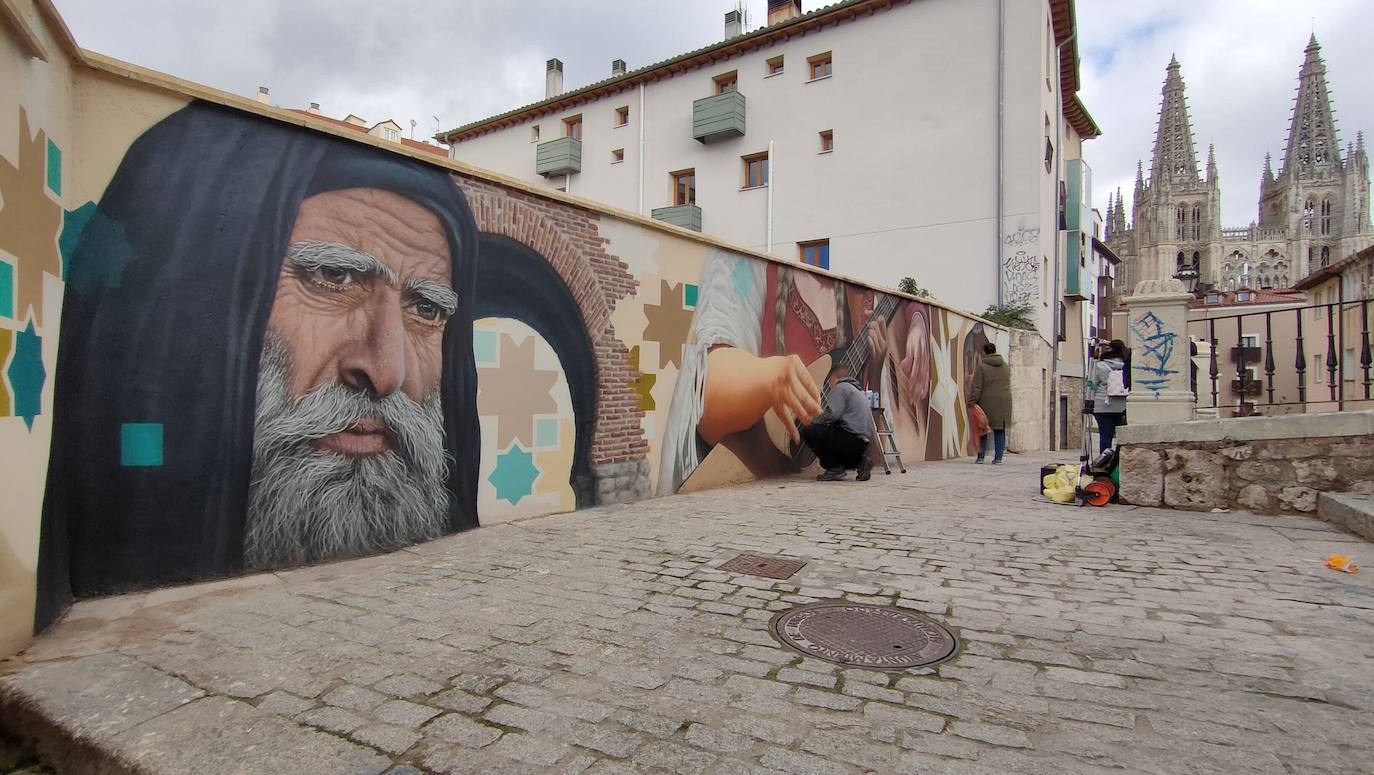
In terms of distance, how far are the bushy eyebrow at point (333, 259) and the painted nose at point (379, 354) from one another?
0.58ft

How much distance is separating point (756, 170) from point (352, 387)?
19.4 m

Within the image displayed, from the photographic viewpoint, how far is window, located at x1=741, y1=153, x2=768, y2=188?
2190 centimetres

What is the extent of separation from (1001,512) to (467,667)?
204 inches

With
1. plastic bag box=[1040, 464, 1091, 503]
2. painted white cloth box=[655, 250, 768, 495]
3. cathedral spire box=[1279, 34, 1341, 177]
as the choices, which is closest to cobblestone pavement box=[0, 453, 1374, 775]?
plastic bag box=[1040, 464, 1091, 503]

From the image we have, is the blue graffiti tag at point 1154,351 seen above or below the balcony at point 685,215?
below

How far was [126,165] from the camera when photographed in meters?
3.71

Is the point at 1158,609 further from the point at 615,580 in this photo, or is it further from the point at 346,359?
the point at 346,359

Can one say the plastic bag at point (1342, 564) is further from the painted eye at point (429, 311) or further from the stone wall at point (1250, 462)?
the painted eye at point (429, 311)

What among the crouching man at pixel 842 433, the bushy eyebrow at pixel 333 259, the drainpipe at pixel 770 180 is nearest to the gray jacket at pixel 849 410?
the crouching man at pixel 842 433

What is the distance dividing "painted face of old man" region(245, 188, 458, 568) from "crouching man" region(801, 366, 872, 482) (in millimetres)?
5080

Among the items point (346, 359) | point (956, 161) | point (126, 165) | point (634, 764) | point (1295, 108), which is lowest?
point (634, 764)

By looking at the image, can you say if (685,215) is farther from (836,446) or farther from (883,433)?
(836,446)

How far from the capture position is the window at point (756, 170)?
862 inches

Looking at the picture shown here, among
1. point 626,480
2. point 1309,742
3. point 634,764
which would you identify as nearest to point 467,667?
point 634,764
